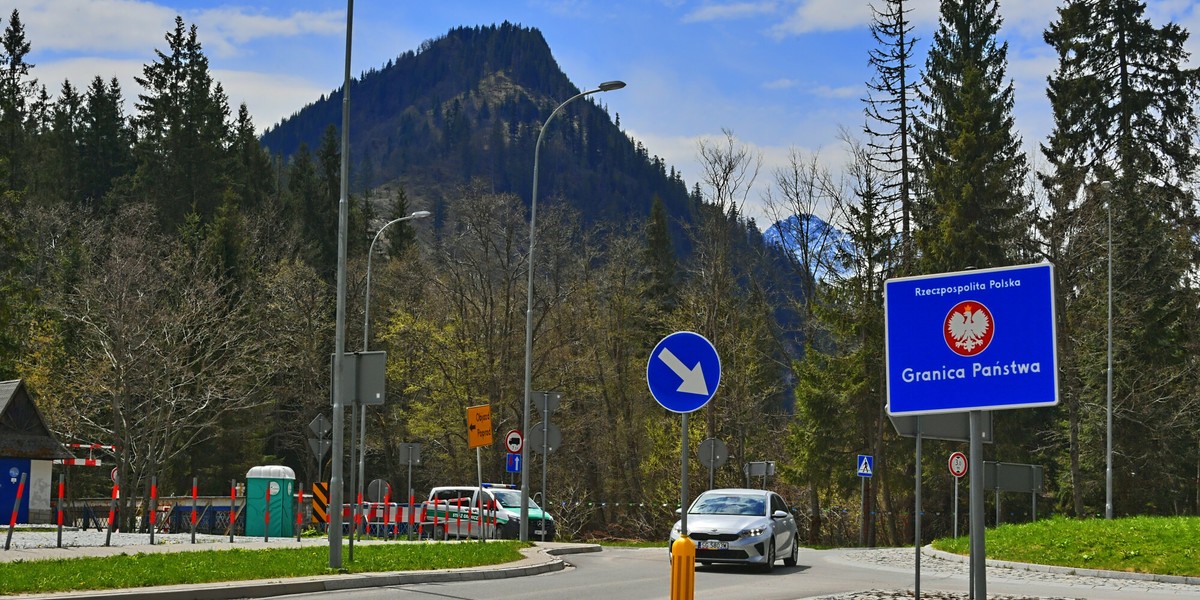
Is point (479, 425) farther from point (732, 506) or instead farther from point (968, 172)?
point (968, 172)

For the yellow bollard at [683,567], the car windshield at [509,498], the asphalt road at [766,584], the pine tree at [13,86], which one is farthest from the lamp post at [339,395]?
the pine tree at [13,86]

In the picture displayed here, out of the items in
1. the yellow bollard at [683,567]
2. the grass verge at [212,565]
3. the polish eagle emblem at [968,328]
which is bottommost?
the grass verge at [212,565]

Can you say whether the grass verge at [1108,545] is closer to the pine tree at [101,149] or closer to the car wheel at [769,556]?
the car wheel at [769,556]

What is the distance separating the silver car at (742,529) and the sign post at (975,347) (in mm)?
14866

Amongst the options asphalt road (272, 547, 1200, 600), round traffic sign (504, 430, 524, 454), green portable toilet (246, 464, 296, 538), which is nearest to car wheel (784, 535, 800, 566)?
asphalt road (272, 547, 1200, 600)

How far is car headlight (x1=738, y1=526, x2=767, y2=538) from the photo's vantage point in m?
22.5

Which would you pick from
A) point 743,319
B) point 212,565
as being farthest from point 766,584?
point 743,319

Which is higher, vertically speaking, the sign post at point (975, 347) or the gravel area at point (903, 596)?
the sign post at point (975, 347)

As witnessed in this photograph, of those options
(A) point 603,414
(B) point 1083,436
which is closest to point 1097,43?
(B) point 1083,436

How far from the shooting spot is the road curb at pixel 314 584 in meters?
13.9

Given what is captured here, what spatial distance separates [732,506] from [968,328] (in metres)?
17.3

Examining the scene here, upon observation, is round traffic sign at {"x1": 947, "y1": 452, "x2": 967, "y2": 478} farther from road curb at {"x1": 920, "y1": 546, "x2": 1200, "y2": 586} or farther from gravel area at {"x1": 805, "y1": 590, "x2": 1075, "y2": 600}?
gravel area at {"x1": 805, "y1": 590, "x2": 1075, "y2": 600}

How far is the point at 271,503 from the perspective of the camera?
103 feet

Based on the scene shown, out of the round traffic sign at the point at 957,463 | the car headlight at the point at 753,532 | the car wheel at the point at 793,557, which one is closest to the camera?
the car headlight at the point at 753,532
